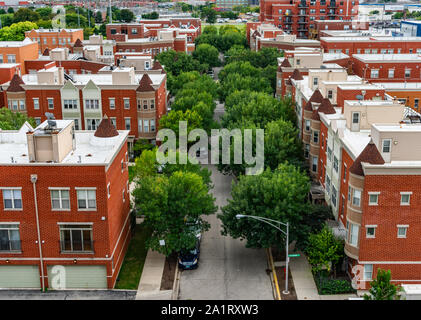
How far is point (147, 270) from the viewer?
137 ft

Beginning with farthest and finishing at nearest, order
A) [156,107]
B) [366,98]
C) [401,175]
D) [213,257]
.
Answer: [156,107], [366,98], [213,257], [401,175]

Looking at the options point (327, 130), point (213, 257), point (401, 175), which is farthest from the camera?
point (327, 130)

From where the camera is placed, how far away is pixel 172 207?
41.2 meters

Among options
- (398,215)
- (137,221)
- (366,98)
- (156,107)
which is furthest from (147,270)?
(156,107)

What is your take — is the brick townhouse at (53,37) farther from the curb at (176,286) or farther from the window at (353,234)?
the window at (353,234)

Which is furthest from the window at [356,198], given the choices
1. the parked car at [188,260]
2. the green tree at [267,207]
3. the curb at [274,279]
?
the parked car at [188,260]

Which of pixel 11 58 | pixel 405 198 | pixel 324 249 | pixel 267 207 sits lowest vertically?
pixel 324 249

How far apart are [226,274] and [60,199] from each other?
47.8ft

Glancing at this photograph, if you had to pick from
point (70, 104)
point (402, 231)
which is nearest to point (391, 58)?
point (70, 104)

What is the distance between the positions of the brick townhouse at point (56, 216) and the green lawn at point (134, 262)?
3.51ft

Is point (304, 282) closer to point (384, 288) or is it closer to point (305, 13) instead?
point (384, 288)

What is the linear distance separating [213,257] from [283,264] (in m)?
6.17

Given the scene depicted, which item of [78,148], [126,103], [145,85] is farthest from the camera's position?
[126,103]

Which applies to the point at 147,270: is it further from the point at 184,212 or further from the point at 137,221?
the point at 137,221
